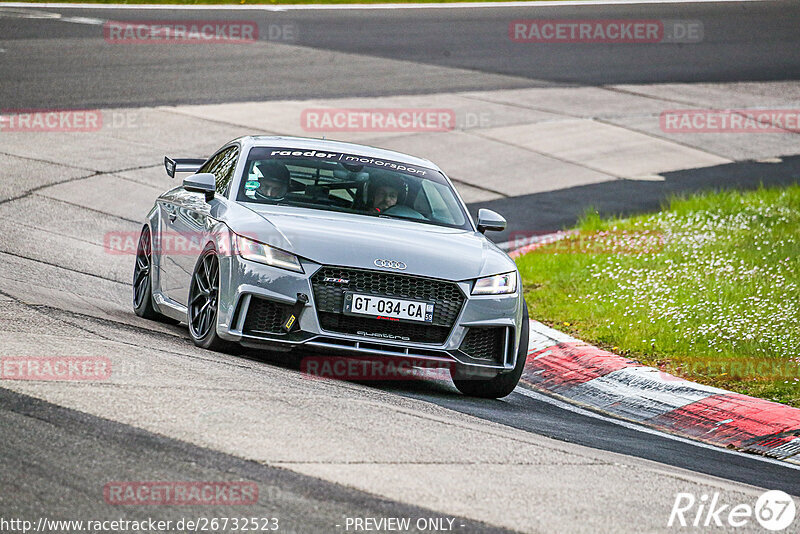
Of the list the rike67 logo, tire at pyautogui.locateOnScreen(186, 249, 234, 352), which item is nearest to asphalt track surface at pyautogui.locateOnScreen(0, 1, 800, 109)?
tire at pyautogui.locateOnScreen(186, 249, 234, 352)

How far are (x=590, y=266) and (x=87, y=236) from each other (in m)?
5.25

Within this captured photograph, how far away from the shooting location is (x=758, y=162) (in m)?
20.3

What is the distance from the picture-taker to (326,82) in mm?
23156

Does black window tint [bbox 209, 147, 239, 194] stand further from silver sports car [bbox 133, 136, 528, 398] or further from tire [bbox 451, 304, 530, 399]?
tire [bbox 451, 304, 530, 399]

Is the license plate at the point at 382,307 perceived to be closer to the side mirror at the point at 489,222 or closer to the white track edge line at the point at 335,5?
the side mirror at the point at 489,222

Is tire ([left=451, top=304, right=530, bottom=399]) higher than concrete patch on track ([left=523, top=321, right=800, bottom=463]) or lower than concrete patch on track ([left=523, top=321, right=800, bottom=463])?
higher

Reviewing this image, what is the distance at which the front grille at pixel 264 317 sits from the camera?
7551 millimetres

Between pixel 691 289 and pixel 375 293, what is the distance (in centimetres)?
477

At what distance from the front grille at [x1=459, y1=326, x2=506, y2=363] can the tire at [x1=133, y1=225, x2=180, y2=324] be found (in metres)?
2.86

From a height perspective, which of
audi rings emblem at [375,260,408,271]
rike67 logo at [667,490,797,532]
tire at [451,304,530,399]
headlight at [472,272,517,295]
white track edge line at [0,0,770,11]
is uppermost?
white track edge line at [0,0,770,11]

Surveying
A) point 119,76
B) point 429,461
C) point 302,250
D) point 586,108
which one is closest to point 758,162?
point 586,108

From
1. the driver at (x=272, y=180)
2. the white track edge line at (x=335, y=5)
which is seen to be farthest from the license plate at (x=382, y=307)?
the white track edge line at (x=335, y=5)

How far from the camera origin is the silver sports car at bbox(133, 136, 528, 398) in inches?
296

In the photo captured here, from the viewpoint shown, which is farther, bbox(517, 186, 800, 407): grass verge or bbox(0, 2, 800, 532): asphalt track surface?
bbox(517, 186, 800, 407): grass verge
